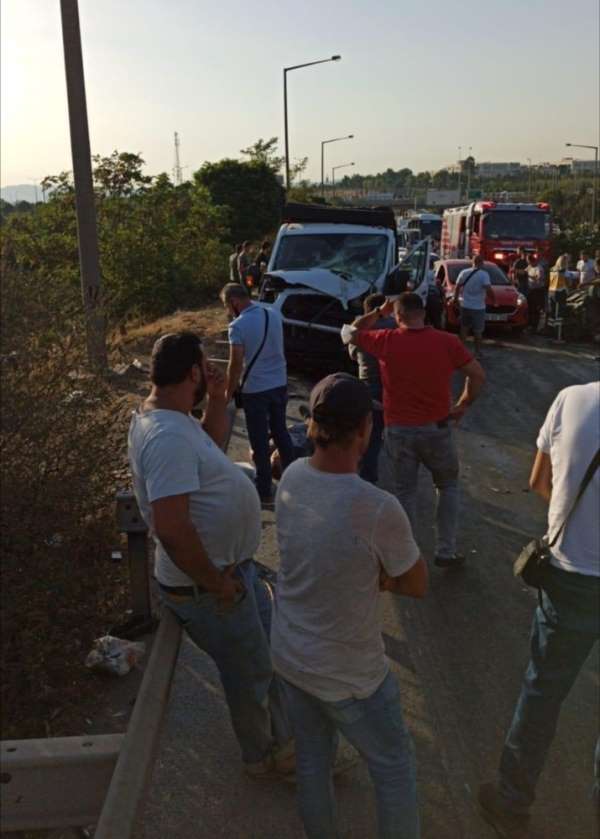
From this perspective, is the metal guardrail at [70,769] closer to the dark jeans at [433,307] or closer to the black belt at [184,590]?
the black belt at [184,590]

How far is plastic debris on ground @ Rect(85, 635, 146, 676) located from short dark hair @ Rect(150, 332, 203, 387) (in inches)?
77.9

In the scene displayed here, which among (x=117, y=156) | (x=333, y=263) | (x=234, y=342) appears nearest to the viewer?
(x=234, y=342)

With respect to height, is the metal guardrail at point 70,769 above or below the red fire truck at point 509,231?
below

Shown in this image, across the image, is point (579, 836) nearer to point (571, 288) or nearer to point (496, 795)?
point (496, 795)

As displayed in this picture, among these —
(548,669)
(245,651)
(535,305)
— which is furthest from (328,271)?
(548,669)

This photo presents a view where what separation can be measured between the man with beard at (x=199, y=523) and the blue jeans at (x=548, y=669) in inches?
38.7

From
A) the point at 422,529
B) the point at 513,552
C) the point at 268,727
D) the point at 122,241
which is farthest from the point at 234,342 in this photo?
the point at 122,241

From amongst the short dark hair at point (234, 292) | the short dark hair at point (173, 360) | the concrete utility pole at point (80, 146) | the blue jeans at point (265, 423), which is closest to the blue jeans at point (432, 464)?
the blue jeans at point (265, 423)

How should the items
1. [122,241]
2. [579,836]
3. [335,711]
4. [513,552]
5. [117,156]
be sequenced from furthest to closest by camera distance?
1. [117,156]
2. [122,241]
3. [513,552]
4. [579,836]
5. [335,711]

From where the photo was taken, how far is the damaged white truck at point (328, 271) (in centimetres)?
1155

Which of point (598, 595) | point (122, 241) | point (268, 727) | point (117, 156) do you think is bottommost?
point (268, 727)

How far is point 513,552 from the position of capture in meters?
5.91

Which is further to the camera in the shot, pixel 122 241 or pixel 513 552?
pixel 122 241

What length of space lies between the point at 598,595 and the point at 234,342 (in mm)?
3994
